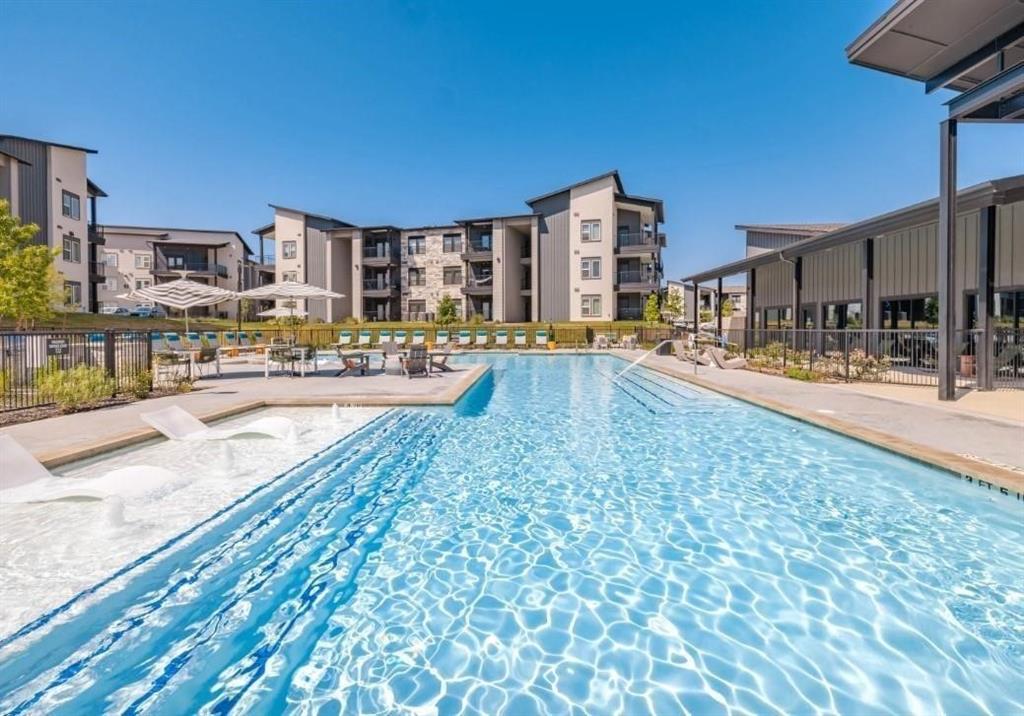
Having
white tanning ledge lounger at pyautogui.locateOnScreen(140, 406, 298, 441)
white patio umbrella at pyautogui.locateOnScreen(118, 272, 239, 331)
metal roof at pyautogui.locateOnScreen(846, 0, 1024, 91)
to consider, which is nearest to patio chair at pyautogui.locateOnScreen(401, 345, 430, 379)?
white patio umbrella at pyautogui.locateOnScreen(118, 272, 239, 331)

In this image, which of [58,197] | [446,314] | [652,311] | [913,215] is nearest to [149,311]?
[58,197]

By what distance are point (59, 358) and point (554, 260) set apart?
1256 inches

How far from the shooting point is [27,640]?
286 centimetres

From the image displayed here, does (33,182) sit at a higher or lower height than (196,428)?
higher

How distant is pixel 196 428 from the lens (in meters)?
7.11

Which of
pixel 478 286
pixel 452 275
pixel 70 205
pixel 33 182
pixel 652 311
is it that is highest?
pixel 33 182

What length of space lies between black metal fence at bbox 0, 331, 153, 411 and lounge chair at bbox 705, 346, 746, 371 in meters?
16.0

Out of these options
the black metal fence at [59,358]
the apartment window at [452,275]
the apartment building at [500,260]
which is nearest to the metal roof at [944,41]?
the black metal fence at [59,358]

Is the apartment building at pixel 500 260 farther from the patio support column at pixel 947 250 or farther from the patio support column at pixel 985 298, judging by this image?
the patio support column at pixel 947 250

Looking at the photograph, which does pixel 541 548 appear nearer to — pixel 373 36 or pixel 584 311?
pixel 373 36

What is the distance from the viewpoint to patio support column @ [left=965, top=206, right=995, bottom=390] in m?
11.0

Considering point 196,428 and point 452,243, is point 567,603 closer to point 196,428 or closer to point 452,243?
point 196,428

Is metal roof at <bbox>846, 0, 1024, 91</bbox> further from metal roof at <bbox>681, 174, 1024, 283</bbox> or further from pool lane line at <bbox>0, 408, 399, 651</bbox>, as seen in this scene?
pool lane line at <bbox>0, 408, 399, 651</bbox>

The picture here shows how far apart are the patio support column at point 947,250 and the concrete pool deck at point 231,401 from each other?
9426mm
